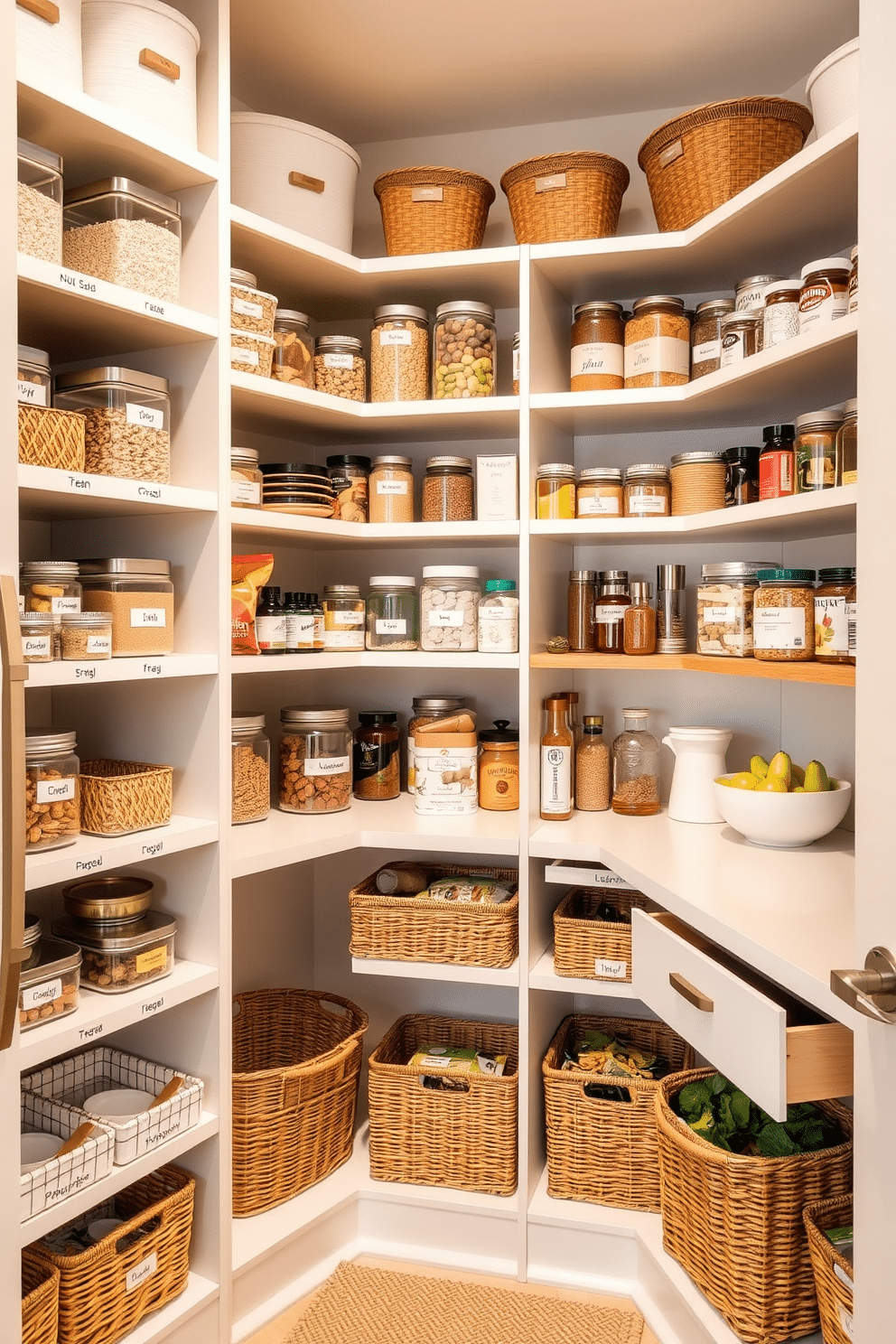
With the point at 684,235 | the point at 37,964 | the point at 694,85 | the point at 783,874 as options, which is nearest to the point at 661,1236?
the point at 783,874

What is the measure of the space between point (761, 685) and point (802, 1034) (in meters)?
1.16

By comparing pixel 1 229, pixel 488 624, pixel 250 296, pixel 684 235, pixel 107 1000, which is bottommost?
pixel 107 1000

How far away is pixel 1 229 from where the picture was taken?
123 cm

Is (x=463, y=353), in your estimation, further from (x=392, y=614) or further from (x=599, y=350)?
(x=392, y=614)

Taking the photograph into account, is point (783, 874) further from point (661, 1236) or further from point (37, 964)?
point (37, 964)

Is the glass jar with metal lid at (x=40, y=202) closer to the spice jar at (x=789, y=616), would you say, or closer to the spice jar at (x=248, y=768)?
the spice jar at (x=248, y=768)

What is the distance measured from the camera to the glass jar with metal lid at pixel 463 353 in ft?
7.30

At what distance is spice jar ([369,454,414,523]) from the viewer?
230 centimetres

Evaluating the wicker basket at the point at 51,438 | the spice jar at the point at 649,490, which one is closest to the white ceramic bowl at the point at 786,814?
the spice jar at the point at 649,490

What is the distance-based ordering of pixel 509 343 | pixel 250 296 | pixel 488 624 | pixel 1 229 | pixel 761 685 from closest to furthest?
pixel 1 229 < pixel 250 296 < pixel 488 624 < pixel 761 685 < pixel 509 343

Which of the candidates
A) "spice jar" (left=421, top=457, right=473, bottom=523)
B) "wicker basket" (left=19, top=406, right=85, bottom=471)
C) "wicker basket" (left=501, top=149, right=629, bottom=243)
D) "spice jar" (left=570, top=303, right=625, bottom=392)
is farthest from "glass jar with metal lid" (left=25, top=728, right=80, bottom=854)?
"wicker basket" (left=501, top=149, right=629, bottom=243)

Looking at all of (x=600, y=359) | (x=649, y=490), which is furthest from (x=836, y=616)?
(x=600, y=359)

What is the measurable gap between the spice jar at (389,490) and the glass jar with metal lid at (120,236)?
27.4 inches

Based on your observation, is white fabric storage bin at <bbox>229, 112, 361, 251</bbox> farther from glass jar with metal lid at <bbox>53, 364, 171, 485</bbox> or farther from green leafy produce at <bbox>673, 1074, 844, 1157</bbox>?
green leafy produce at <bbox>673, 1074, 844, 1157</bbox>
